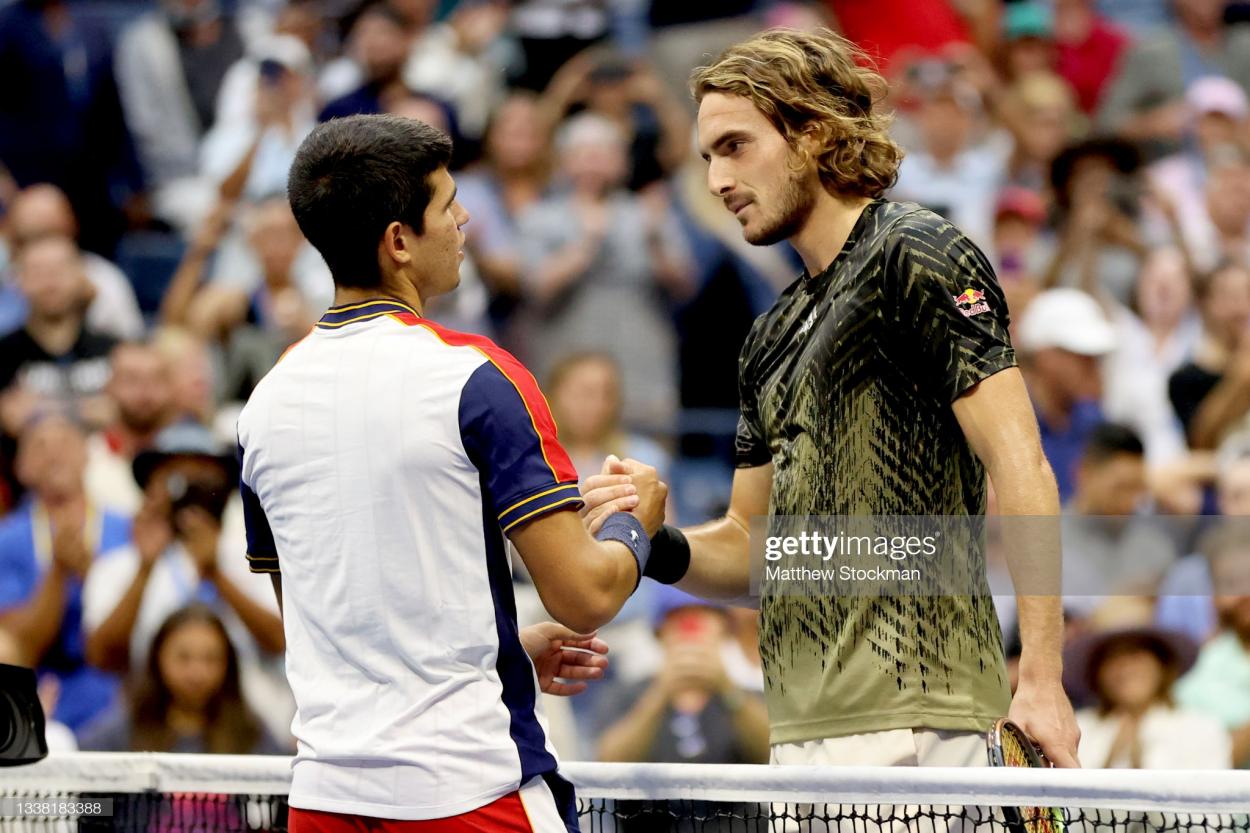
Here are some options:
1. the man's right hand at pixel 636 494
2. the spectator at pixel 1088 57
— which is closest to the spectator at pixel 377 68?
the spectator at pixel 1088 57

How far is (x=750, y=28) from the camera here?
27.6 ft

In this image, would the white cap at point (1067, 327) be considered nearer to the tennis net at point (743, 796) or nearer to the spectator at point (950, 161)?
the spectator at point (950, 161)

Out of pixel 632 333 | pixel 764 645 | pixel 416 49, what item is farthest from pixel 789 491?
pixel 416 49

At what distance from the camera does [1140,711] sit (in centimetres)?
529

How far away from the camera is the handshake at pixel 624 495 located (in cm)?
291

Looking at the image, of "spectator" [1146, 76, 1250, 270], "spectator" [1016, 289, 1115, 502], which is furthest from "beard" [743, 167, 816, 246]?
"spectator" [1146, 76, 1250, 270]

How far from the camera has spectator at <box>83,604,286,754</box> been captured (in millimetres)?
→ 5762

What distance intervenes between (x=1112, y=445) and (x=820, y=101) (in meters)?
3.59

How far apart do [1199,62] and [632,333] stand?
325 cm

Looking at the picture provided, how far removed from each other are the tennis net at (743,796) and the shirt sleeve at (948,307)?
2.33 ft

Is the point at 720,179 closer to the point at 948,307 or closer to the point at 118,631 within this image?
the point at 948,307

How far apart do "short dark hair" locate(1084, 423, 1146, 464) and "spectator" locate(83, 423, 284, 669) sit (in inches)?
128

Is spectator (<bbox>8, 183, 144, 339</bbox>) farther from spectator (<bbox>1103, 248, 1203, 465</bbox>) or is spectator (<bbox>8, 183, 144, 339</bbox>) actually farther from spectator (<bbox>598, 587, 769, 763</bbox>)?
spectator (<bbox>1103, 248, 1203, 465</bbox>)

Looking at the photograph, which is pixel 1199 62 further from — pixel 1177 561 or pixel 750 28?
pixel 1177 561
